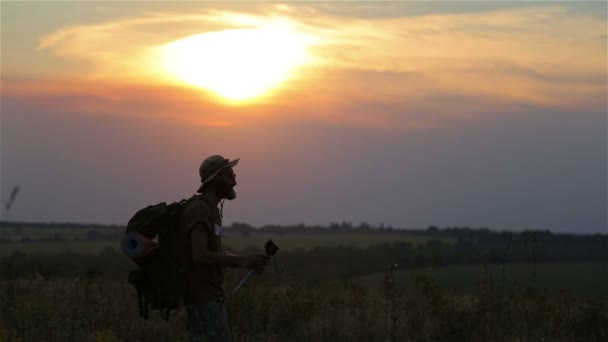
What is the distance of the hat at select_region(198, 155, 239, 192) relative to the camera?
23.5 ft

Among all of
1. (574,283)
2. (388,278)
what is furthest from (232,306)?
(574,283)

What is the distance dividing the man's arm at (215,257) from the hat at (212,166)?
1.52 ft

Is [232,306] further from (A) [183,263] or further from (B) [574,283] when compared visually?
(B) [574,283]

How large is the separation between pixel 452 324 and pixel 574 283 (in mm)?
13659

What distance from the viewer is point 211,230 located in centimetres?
702

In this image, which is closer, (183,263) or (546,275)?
(183,263)

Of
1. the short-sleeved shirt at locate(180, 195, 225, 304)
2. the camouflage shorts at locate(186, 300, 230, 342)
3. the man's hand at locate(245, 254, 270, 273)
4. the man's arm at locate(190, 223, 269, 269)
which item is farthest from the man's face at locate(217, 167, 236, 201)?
the camouflage shorts at locate(186, 300, 230, 342)

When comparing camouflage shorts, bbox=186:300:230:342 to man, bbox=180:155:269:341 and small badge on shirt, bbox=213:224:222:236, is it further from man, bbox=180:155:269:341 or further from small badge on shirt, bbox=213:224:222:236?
small badge on shirt, bbox=213:224:222:236

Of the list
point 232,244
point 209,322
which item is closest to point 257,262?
point 209,322

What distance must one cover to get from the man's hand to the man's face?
2.02 feet

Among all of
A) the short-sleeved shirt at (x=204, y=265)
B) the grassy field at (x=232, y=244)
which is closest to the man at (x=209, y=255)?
the short-sleeved shirt at (x=204, y=265)

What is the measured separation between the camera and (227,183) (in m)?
Answer: 7.19

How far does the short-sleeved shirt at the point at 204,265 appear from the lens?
6984 mm

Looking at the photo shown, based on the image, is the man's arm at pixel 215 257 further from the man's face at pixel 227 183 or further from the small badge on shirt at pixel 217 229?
the man's face at pixel 227 183
